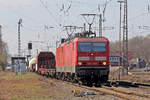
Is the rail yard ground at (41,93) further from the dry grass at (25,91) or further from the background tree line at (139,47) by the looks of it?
the background tree line at (139,47)

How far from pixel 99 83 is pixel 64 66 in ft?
22.1

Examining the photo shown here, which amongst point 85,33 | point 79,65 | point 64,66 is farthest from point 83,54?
point 64,66

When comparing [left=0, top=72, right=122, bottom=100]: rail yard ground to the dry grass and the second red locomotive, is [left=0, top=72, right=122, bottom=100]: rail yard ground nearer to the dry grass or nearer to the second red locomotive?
the dry grass

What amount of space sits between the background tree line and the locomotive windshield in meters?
93.6

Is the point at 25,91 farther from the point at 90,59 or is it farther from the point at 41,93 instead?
the point at 90,59

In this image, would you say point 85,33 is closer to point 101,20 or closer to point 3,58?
point 101,20

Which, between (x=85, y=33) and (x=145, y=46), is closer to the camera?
(x=85, y=33)

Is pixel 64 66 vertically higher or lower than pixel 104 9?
lower

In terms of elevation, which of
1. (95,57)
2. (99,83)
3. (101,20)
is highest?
(101,20)

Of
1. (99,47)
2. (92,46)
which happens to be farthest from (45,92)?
(99,47)

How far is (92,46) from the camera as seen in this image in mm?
27000

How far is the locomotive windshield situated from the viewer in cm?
2692

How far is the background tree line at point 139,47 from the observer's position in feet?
409

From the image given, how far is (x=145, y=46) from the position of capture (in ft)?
423
